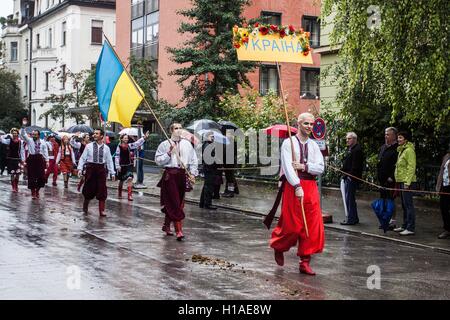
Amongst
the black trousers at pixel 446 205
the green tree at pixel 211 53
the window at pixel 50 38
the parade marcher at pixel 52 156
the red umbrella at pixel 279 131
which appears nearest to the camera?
the black trousers at pixel 446 205

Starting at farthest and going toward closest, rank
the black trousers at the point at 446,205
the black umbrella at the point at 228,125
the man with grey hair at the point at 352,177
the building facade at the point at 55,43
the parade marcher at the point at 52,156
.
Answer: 1. the building facade at the point at 55,43
2. the parade marcher at the point at 52,156
3. the black umbrella at the point at 228,125
4. the man with grey hair at the point at 352,177
5. the black trousers at the point at 446,205

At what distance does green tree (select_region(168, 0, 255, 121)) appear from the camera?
104 feet

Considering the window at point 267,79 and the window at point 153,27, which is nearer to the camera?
the window at point 267,79

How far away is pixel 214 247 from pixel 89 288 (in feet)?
12.5

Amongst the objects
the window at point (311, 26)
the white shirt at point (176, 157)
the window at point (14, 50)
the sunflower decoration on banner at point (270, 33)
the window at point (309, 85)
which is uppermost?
the window at point (14, 50)

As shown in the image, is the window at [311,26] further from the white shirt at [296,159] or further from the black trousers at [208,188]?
the white shirt at [296,159]

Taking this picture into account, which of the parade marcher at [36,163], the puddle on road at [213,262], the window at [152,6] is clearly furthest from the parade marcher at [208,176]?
the window at [152,6]

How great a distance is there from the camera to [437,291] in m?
8.36

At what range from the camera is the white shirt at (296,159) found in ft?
30.0

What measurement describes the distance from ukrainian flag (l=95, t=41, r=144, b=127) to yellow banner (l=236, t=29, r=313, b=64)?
3483mm

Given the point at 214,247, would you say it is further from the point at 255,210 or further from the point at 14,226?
the point at 255,210

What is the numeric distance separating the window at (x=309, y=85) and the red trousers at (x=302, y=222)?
1315 inches

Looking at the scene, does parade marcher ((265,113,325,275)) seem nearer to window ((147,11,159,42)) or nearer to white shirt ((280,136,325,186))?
white shirt ((280,136,325,186))

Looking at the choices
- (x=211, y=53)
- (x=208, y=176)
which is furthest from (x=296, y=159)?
(x=211, y=53)
